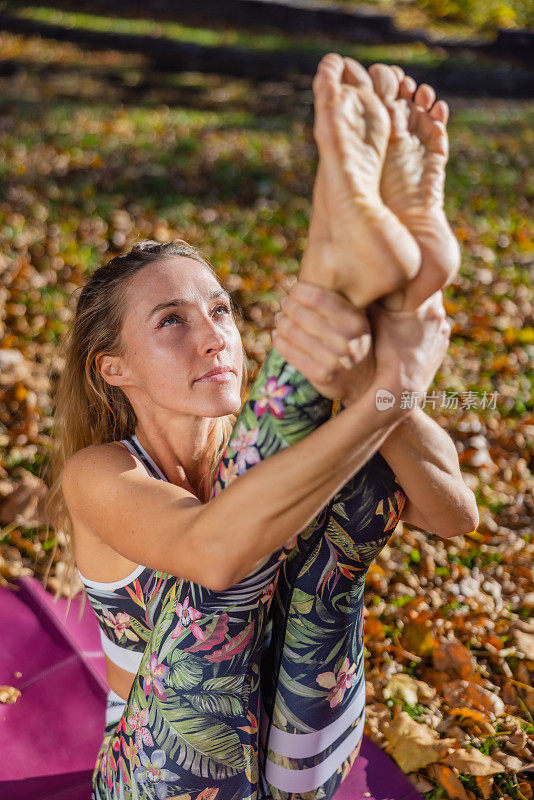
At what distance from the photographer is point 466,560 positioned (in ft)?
10.0

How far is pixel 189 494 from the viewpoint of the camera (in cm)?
146

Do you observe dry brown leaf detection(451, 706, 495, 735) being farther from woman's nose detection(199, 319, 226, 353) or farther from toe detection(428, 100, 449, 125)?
toe detection(428, 100, 449, 125)

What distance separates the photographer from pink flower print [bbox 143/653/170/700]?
148cm

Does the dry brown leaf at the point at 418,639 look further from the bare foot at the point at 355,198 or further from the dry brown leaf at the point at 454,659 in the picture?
the bare foot at the point at 355,198

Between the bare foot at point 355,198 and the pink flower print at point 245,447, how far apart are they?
29 cm

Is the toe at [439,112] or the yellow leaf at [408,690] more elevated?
the toe at [439,112]

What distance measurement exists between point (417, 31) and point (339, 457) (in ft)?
32.8

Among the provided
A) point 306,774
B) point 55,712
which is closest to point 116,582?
point 306,774

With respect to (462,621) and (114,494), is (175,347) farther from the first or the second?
(462,621)

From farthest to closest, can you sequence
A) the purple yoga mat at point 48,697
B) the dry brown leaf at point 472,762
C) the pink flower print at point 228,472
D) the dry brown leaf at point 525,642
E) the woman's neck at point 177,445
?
1. the dry brown leaf at point 525,642
2. the dry brown leaf at point 472,762
3. the purple yoga mat at point 48,697
4. the woman's neck at point 177,445
5. the pink flower print at point 228,472

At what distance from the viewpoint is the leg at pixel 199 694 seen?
143 cm

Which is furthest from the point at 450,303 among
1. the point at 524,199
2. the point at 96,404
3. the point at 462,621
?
the point at 96,404

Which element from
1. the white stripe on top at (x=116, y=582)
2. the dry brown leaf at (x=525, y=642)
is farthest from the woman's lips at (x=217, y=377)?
the dry brown leaf at (x=525, y=642)

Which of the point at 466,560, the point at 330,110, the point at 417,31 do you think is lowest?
the point at 466,560
